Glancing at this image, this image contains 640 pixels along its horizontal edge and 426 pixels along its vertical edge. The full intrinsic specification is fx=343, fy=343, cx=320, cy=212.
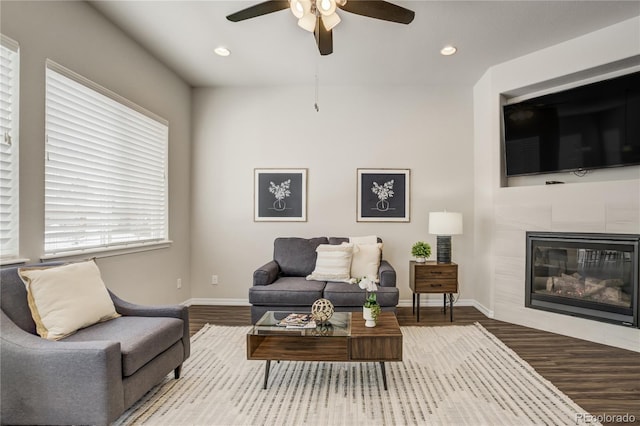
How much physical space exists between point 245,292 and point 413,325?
→ 2.25 metres

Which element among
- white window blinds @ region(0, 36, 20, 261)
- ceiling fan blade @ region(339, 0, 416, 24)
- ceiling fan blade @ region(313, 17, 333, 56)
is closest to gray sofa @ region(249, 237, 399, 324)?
white window blinds @ region(0, 36, 20, 261)

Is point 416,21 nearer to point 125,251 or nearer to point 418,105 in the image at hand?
point 418,105

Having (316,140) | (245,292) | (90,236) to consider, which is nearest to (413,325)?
(245,292)

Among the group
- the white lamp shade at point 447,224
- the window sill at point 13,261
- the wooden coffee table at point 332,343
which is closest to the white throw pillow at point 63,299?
the window sill at point 13,261

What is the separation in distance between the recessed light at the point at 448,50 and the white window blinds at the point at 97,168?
3242mm

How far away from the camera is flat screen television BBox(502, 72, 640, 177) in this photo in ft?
10.5

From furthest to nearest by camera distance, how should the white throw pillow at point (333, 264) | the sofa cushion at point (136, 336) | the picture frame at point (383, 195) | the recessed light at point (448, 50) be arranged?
the picture frame at point (383, 195), the white throw pillow at point (333, 264), the recessed light at point (448, 50), the sofa cushion at point (136, 336)

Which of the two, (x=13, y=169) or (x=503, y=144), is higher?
(x=503, y=144)

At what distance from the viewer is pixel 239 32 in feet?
10.9

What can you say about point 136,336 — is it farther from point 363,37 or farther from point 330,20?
point 363,37

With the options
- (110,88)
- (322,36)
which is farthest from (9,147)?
(322,36)

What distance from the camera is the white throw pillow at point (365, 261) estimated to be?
12.9 ft

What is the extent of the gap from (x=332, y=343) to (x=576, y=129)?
3307 mm

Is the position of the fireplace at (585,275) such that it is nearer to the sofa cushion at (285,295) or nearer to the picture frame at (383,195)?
the picture frame at (383,195)
